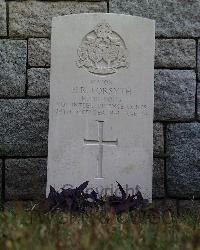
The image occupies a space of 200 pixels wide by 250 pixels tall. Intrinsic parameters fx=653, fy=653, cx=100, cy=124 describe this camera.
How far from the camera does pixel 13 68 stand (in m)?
4.94

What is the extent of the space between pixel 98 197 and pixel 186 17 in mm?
1621

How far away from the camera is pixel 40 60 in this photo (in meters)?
4.92

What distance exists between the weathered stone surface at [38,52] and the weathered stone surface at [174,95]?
84 centimetres

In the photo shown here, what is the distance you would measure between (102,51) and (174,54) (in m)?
0.78

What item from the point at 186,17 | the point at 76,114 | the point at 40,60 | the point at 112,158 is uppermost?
the point at 186,17

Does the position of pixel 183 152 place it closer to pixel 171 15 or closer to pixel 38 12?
pixel 171 15

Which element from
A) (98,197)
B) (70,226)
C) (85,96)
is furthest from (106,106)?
(70,226)

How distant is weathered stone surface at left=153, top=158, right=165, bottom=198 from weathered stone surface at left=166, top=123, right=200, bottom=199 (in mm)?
51

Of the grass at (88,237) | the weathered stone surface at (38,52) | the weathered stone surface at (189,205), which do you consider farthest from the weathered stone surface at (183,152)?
the grass at (88,237)

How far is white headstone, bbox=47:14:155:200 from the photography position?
4344mm

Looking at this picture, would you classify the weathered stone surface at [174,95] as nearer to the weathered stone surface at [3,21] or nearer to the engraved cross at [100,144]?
the engraved cross at [100,144]

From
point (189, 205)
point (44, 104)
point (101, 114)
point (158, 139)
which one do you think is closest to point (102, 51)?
point (101, 114)

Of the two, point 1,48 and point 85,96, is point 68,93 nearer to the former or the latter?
point 85,96

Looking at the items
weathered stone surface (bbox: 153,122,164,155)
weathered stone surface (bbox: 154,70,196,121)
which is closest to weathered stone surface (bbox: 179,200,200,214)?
weathered stone surface (bbox: 153,122,164,155)
